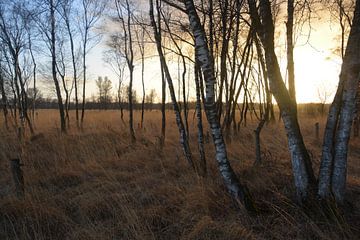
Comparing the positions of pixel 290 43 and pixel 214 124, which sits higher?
pixel 290 43

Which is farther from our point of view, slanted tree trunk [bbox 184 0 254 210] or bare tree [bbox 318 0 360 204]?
slanted tree trunk [bbox 184 0 254 210]

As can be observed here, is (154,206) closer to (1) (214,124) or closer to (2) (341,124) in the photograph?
(1) (214,124)

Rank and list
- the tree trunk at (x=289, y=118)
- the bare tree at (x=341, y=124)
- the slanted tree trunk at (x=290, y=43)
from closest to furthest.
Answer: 1. the bare tree at (x=341, y=124)
2. the tree trunk at (x=289, y=118)
3. the slanted tree trunk at (x=290, y=43)

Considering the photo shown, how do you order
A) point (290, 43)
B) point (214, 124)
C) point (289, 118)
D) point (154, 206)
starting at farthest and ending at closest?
point (290, 43)
point (154, 206)
point (214, 124)
point (289, 118)

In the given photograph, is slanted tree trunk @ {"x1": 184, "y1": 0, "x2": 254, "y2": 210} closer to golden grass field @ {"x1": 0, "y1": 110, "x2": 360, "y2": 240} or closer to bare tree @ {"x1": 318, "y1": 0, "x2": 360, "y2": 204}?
golden grass field @ {"x1": 0, "y1": 110, "x2": 360, "y2": 240}

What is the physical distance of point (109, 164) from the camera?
7.08 metres

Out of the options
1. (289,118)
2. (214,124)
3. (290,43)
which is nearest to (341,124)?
(289,118)

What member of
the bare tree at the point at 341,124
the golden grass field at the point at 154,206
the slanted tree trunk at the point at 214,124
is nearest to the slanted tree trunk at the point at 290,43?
the golden grass field at the point at 154,206

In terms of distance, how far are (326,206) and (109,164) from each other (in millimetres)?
5346

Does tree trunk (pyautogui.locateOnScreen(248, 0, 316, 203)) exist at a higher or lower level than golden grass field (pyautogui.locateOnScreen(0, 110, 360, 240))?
higher

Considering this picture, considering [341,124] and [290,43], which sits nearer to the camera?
[341,124]

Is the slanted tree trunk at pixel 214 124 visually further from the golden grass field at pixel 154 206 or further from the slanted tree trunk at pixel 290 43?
the slanted tree trunk at pixel 290 43

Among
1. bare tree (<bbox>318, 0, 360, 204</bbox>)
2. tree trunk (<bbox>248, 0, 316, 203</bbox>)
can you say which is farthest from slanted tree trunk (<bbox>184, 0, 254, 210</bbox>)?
bare tree (<bbox>318, 0, 360, 204</bbox>)

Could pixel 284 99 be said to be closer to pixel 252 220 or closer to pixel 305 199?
pixel 305 199
